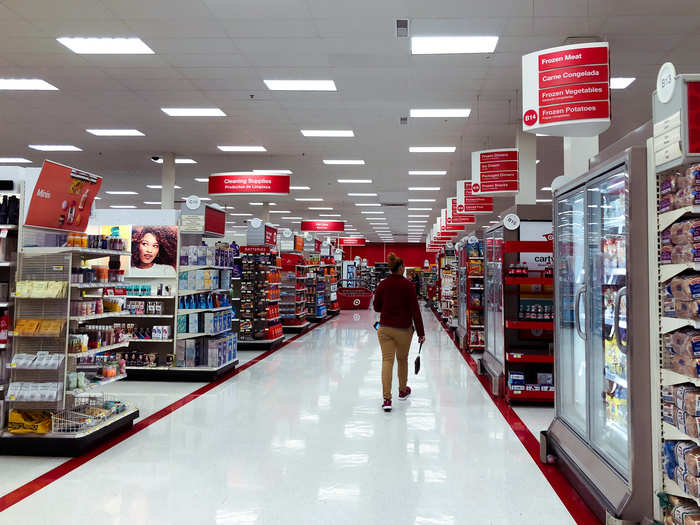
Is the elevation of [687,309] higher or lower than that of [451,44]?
lower

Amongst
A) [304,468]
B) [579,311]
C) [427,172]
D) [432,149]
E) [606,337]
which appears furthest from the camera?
[427,172]

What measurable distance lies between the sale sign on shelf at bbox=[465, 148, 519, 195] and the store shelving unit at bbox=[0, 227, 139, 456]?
601 centimetres

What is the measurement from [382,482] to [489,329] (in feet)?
16.0

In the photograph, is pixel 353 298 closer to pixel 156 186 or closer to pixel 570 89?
pixel 156 186

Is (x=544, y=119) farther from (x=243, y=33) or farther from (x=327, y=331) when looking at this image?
(x=327, y=331)

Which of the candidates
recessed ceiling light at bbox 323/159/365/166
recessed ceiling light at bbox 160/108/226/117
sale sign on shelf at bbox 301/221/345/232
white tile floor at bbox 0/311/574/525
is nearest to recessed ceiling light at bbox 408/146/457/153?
recessed ceiling light at bbox 323/159/365/166

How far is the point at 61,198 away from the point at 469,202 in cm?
900

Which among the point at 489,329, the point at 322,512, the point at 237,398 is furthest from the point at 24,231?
the point at 489,329

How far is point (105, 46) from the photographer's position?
6.35 metres

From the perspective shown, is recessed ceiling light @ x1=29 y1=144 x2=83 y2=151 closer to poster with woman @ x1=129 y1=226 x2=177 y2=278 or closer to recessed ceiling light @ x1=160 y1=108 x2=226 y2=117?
recessed ceiling light @ x1=160 y1=108 x2=226 y2=117

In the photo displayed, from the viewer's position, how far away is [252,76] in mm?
7234

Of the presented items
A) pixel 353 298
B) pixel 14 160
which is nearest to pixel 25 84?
pixel 14 160

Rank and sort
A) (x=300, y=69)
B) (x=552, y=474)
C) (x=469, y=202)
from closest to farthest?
(x=552, y=474), (x=300, y=69), (x=469, y=202)

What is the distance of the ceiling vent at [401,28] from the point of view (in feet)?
18.4
